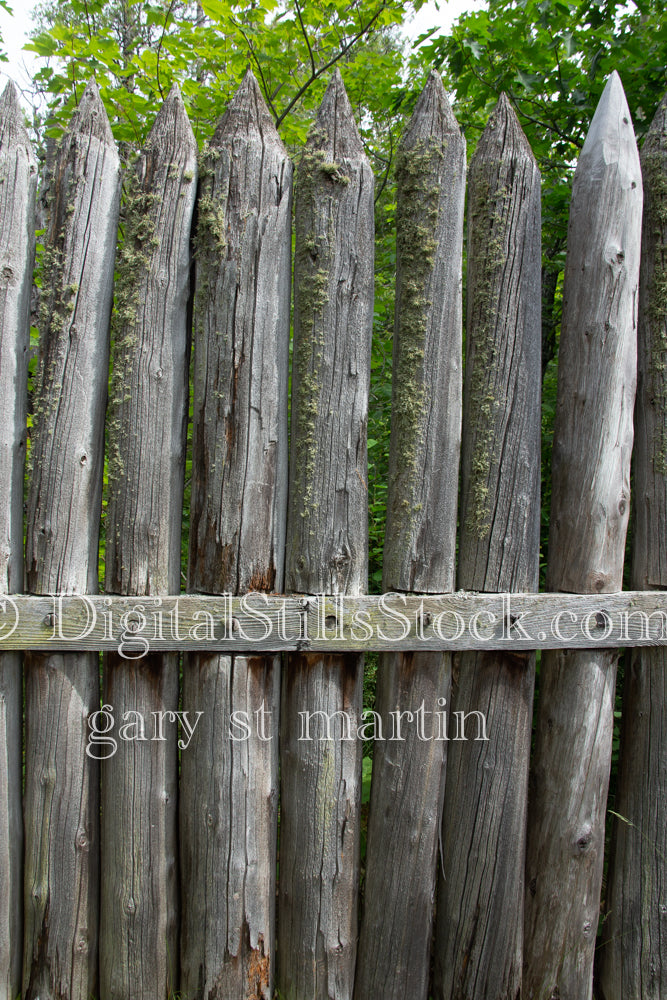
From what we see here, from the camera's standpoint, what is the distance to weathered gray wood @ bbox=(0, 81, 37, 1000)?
6.54ft

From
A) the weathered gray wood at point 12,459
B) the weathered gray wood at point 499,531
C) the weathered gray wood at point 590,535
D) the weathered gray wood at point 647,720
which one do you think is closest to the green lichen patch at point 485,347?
the weathered gray wood at point 499,531

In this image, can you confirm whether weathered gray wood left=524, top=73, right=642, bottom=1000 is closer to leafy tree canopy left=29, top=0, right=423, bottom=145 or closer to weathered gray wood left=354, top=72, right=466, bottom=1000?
weathered gray wood left=354, top=72, right=466, bottom=1000

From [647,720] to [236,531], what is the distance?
1.57 m

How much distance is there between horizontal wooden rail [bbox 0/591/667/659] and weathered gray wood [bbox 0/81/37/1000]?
0.65 feet

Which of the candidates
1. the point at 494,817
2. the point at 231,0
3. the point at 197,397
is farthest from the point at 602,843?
the point at 231,0

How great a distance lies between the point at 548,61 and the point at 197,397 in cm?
247

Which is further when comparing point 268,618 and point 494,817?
point 494,817

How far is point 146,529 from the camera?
78.5 inches

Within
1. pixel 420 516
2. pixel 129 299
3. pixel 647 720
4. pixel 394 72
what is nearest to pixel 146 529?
pixel 129 299

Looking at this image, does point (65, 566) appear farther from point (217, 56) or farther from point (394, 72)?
point (394, 72)

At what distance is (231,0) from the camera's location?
130 inches

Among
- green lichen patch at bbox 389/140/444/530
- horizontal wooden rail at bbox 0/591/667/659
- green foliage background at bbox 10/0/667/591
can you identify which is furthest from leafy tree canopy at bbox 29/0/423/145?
horizontal wooden rail at bbox 0/591/667/659

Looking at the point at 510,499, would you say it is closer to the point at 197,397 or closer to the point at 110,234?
the point at 197,397

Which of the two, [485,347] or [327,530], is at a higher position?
[485,347]
